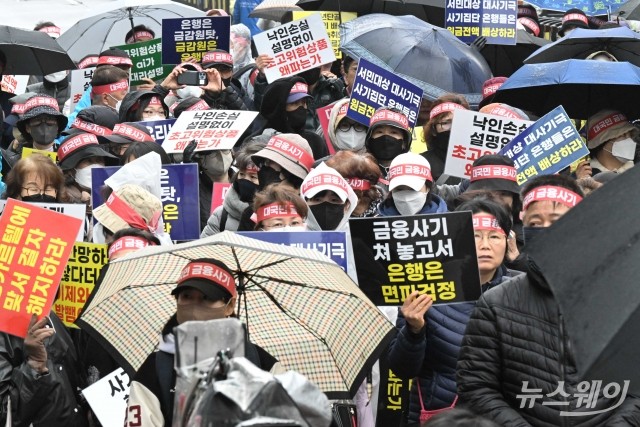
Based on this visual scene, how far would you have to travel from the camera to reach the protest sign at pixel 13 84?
15500mm

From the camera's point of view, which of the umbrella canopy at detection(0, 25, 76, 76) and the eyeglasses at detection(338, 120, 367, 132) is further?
the umbrella canopy at detection(0, 25, 76, 76)

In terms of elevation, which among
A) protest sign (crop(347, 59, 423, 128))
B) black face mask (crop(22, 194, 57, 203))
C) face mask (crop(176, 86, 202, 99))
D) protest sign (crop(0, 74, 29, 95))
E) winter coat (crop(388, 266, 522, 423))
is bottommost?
winter coat (crop(388, 266, 522, 423))

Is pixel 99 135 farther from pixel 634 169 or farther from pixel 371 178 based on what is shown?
pixel 634 169

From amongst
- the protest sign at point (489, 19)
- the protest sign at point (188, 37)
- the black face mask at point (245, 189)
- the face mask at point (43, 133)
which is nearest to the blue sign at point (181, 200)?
the black face mask at point (245, 189)

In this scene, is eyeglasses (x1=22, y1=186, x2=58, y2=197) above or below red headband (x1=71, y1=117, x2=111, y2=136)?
below

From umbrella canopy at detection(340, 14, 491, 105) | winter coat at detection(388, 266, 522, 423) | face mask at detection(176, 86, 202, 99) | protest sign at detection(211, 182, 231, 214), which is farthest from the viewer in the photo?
face mask at detection(176, 86, 202, 99)

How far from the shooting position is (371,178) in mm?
9102

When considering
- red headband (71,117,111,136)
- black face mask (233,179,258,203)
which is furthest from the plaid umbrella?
red headband (71,117,111,136)

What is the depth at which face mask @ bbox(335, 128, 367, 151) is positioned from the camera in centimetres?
1116

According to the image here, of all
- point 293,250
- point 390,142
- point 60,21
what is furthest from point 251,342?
point 60,21

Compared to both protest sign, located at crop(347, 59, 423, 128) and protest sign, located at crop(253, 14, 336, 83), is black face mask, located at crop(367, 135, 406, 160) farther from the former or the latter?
protest sign, located at crop(253, 14, 336, 83)

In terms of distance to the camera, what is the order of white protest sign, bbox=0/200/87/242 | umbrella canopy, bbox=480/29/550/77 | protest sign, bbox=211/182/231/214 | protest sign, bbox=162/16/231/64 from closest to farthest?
white protest sign, bbox=0/200/87/242, protest sign, bbox=211/182/231/214, protest sign, bbox=162/16/231/64, umbrella canopy, bbox=480/29/550/77

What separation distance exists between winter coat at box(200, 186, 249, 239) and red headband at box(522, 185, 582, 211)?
2.49 metres

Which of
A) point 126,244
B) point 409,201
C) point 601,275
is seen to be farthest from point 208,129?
point 601,275
